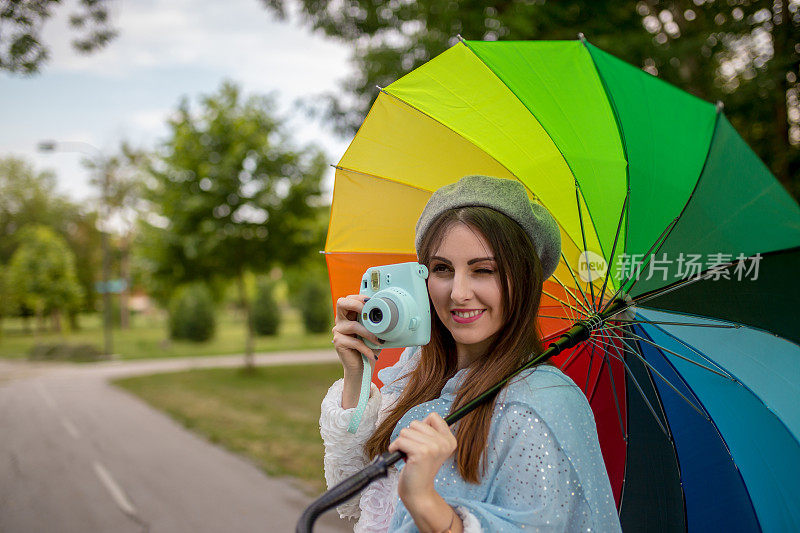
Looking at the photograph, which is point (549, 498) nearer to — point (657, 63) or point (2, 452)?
point (657, 63)

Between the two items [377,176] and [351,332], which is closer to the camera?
[351,332]

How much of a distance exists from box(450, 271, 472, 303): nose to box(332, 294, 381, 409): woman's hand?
0.23 meters

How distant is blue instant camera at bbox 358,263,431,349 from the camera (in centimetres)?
138

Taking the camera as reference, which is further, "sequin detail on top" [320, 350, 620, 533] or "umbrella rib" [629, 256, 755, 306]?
"umbrella rib" [629, 256, 755, 306]

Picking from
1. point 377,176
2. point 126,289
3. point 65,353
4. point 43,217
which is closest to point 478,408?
point 377,176

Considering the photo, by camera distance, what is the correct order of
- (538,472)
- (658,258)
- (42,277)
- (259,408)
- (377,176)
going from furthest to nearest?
(42,277) < (259,408) < (377,176) < (658,258) < (538,472)

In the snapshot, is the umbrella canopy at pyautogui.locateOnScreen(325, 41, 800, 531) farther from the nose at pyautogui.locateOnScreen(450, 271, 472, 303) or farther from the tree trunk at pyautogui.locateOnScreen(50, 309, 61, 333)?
the tree trunk at pyautogui.locateOnScreen(50, 309, 61, 333)

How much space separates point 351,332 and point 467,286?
340 mm

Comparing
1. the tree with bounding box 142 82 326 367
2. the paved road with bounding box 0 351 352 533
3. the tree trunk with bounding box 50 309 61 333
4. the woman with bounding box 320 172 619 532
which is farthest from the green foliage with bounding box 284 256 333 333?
the woman with bounding box 320 172 619 532

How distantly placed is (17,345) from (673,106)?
33678mm

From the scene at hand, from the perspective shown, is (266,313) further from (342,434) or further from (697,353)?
(697,353)

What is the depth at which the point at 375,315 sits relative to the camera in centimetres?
143

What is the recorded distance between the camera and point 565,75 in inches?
71.4

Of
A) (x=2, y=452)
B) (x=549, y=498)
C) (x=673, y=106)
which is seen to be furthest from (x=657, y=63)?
(x=2, y=452)
